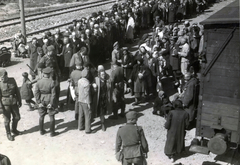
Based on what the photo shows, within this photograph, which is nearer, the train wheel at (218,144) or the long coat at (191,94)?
the train wheel at (218,144)

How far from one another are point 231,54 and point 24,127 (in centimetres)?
624

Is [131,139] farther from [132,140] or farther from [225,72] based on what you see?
[225,72]

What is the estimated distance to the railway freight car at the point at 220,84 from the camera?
28.8 ft

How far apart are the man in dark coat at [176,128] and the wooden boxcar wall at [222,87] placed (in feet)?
1.65

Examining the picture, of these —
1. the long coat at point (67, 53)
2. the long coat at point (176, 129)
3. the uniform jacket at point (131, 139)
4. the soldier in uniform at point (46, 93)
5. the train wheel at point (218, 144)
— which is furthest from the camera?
the long coat at point (67, 53)

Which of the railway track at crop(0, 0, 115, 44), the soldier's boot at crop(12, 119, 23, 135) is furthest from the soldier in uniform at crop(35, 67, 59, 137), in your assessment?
the railway track at crop(0, 0, 115, 44)

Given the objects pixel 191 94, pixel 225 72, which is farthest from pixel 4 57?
pixel 225 72

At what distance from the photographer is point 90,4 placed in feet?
108

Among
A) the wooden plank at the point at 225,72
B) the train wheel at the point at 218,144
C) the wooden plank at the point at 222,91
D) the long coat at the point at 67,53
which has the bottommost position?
the train wheel at the point at 218,144

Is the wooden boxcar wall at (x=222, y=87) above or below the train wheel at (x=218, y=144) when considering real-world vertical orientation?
above

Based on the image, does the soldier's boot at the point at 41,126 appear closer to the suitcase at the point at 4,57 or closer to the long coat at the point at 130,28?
the suitcase at the point at 4,57

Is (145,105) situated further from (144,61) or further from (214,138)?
(214,138)

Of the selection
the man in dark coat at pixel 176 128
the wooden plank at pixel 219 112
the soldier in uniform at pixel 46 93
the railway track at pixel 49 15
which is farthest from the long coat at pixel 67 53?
the railway track at pixel 49 15

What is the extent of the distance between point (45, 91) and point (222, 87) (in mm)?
4618
